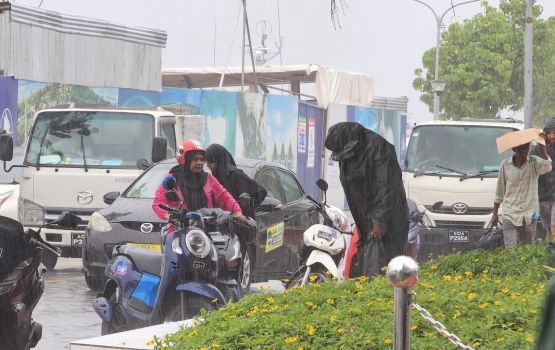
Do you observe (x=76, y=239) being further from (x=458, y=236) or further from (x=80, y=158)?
(x=458, y=236)

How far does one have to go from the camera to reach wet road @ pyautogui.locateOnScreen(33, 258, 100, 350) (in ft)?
36.3

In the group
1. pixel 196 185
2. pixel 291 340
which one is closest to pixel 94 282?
pixel 196 185

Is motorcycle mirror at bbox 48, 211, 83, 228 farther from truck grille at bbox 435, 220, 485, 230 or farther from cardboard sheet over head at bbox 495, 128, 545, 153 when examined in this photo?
truck grille at bbox 435, 220, 485, 230

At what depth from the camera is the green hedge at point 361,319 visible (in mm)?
6535

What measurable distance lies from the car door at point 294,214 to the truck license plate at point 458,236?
4048 millimetres

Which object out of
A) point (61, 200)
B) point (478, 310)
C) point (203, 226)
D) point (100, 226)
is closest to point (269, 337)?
point (478, 310)

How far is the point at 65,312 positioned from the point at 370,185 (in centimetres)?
410

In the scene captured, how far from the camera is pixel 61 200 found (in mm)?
16984

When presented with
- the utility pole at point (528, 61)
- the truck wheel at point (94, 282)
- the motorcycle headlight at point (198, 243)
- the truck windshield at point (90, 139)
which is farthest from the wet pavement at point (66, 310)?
the utility pole at point (528, 61)

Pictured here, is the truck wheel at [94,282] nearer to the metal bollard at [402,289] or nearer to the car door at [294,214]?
the car door at [294,214]

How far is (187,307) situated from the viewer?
9289mm

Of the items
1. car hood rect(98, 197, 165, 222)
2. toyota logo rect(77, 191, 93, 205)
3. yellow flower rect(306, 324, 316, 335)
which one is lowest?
toyota logo rect(77, 191, 93, 205)

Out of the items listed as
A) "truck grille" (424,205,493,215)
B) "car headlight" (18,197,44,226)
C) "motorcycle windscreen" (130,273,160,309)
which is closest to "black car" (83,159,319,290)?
"car headlight" (18,197,44,226)

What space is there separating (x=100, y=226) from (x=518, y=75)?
67.8 metres
